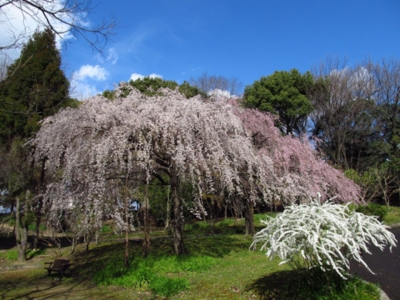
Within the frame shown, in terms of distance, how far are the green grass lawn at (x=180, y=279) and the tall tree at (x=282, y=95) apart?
1448 centimetres

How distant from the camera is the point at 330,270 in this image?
507cm

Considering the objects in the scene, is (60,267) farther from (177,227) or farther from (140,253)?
(177,227)

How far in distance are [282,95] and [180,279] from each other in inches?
764

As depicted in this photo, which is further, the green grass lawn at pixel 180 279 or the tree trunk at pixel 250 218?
the tree trunk at pixel 250 218

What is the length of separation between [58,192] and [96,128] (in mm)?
2082

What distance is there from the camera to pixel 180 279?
6742 millimetres

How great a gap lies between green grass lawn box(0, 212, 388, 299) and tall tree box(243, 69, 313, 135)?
47.5 feet

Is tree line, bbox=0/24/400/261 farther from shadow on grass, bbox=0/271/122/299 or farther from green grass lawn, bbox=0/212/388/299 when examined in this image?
shadow on grass, bbox=0/271/122/299

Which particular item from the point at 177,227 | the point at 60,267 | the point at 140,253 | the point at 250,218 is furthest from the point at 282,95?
the point at 60,267

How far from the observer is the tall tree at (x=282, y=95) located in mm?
23750

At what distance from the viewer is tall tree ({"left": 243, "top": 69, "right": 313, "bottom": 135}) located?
23.8 m

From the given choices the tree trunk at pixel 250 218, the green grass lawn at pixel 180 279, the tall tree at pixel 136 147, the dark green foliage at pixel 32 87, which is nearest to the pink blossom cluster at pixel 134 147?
the tall tree at pixel 136 147

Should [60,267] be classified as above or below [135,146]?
below

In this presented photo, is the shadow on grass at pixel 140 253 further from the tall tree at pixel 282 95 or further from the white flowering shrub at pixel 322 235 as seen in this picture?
the tall tree at pixel 282 95
